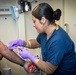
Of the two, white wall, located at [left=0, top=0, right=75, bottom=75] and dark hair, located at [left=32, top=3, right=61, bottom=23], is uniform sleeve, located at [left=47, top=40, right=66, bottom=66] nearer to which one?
dark hair, located at [left=32, top=3, right=61, bottom=23]

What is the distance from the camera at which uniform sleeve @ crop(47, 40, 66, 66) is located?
53.9 inches

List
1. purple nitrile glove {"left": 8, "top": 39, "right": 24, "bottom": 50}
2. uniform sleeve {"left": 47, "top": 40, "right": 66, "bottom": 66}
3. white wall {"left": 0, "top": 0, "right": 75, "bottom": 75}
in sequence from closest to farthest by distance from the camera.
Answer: uniform sleeve {"left": 47, "top": 40, "right": 66, "bottom": 66}, purple nitrile glove {"left": 8, "top": 39, "right": 24, "bottom": 50}, white wall {"left": 0, "top": 0, "right": 75, "bottom": 75}

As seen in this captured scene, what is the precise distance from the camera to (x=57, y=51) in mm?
1365

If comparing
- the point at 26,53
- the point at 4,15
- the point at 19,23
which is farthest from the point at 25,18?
the point at 26,53

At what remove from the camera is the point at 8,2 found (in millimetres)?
2289

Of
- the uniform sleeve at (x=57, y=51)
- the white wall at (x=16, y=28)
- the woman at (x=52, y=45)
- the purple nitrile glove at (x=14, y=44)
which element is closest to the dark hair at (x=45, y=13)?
the woman at (x=52, y=45)

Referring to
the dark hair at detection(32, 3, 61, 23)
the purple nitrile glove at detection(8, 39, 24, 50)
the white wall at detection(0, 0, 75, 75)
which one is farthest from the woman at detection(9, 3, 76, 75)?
the white wall at detection(0, 0, 75, 75)

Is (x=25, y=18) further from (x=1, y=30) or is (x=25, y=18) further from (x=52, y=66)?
(x=52, y=66)

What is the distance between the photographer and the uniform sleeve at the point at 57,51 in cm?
137

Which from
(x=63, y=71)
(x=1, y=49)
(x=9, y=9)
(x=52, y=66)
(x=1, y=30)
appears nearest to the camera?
(x=52, y=66)

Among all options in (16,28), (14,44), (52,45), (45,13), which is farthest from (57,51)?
(16,28)

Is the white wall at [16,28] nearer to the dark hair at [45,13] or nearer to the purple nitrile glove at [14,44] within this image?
the purple nitrile glove at [14,44]

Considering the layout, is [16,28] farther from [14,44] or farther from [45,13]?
[45,13]

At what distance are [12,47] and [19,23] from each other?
1.96 feet
